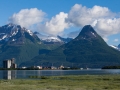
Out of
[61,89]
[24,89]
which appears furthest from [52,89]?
[24,89]

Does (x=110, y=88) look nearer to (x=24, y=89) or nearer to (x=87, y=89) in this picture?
(x=87, y=89)

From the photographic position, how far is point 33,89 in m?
76.9

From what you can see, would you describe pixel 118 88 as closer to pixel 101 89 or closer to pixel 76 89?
pixel 101 89

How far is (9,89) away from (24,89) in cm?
376

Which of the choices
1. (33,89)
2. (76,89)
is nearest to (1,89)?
(33,89)

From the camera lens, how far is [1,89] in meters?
76.8

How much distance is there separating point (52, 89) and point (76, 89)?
611 centimetres

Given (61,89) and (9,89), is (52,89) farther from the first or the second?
(9,89)

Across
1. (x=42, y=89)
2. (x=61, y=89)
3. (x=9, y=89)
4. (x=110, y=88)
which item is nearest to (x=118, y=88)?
(x=110, y=88)

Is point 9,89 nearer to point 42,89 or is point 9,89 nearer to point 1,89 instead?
point 1,89

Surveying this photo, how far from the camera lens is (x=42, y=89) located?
77.1 metres

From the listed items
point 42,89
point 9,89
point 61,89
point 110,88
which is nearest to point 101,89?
point 110,88

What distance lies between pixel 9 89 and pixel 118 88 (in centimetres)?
2740

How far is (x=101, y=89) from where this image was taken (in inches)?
2982
